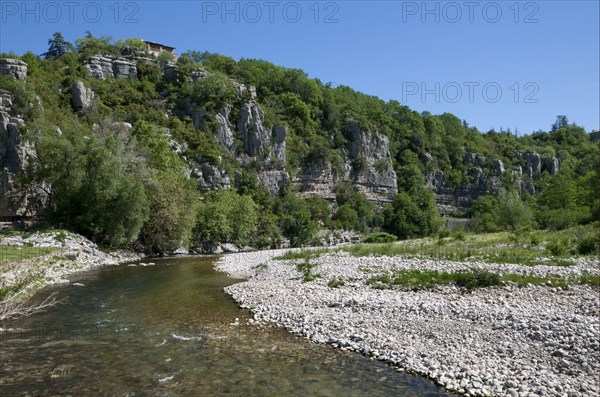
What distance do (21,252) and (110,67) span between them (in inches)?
3321

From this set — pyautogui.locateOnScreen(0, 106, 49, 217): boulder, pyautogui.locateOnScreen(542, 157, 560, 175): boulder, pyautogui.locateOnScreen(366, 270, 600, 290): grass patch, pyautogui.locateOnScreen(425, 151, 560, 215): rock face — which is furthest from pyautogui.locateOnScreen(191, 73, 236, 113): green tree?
pyautogui.locateOnScreen(542, 157, 560, 175): boulder

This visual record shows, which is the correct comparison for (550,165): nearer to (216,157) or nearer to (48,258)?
(216,157)

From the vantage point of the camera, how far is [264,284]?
78.3 ft

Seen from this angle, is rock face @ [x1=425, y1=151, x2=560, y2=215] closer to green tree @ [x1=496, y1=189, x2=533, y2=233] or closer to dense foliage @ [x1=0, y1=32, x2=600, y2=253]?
dense foliage @ [x1=0, y1=32, x2=600, y2=253]

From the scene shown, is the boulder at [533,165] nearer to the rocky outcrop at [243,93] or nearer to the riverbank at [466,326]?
the rocky outcrop at [243,93]

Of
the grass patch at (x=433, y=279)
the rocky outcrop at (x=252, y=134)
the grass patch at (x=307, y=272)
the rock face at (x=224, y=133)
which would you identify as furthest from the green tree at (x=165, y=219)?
the rocky outcrop at (x=252, y=134)

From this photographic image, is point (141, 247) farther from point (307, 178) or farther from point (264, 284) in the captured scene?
point (307, 178)

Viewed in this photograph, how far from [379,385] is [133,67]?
109114mm

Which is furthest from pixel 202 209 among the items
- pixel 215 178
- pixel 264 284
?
pixel 264 284

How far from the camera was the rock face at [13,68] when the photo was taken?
66.1 metres

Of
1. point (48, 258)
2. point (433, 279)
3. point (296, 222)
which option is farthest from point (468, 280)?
point (296, 222)

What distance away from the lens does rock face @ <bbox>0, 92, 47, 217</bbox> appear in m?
48.3

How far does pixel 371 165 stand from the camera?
121812 millimetres

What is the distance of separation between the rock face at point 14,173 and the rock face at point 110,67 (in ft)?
157
